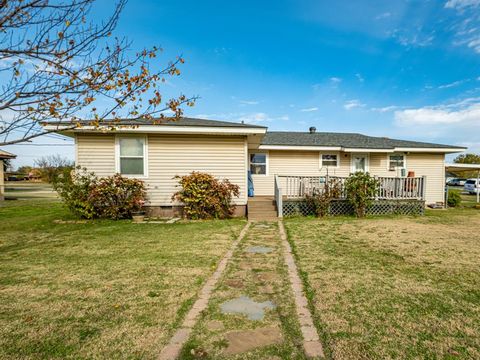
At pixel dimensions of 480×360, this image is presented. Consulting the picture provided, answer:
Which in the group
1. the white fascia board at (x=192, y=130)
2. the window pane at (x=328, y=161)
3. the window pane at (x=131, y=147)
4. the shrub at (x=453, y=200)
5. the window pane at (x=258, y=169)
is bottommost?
the shrub at (x=453, y=200)

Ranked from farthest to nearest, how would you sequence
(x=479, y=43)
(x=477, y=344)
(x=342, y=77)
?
(x=342, y=77) → (x=479, y=43) → (x=477, y=344)

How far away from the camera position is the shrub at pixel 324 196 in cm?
1032

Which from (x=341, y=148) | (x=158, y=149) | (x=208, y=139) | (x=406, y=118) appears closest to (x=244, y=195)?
(x=208, y=139)

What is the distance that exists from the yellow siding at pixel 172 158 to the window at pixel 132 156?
26cm

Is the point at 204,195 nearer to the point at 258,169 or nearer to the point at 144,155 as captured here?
the point at 144,155

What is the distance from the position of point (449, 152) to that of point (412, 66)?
22.7ft

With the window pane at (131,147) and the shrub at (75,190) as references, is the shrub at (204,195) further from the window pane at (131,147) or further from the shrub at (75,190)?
the shrub at (75,190)

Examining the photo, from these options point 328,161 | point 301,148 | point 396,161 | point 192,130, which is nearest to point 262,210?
point 192,130

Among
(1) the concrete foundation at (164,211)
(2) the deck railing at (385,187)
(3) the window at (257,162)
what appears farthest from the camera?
(3) the window at (257,162)

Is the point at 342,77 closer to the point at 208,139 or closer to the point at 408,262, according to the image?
the point at 208,139

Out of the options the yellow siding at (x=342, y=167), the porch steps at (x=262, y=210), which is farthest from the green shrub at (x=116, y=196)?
the yellow siding at (x=342, y=167)

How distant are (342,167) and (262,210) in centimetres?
627

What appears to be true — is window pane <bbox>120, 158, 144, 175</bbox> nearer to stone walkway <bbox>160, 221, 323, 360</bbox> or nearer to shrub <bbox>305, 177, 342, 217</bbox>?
shrub <bbox>305, 177, 342, 217</bbox>

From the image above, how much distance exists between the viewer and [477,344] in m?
2.24
